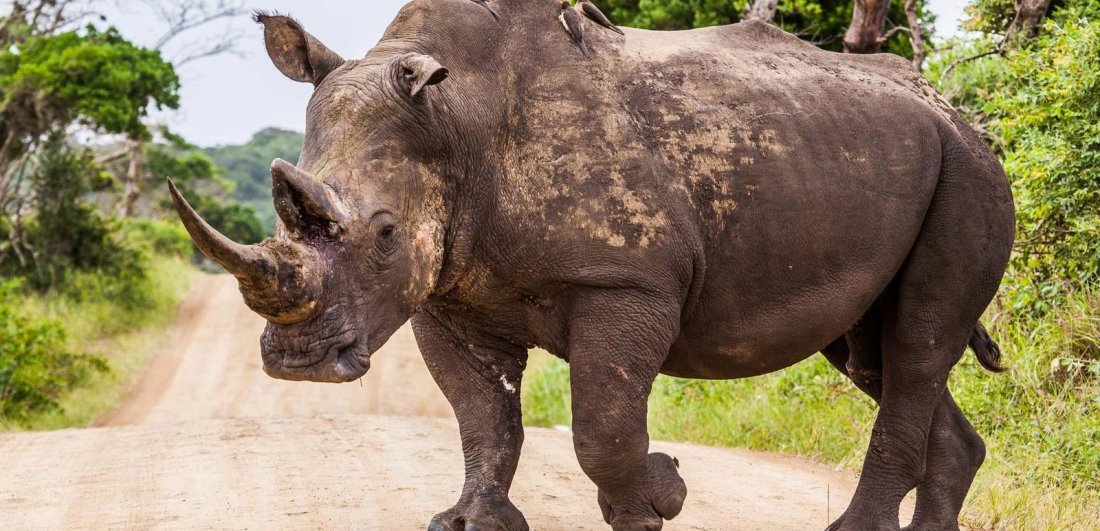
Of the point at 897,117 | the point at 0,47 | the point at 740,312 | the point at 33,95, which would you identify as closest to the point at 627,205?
the point at 740,312

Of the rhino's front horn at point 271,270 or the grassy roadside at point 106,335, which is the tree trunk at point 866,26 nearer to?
the rhino's front horn at point 271,270

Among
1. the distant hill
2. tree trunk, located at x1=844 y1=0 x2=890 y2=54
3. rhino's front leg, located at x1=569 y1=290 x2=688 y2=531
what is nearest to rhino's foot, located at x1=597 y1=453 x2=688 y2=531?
rhino's front leg, located at x1=569 y1=290 x2=688 y2=531

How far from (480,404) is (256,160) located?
66.1 metres

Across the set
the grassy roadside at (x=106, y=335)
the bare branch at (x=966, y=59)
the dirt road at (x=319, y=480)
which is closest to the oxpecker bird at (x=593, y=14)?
the dirt road at (x=319, y=480)

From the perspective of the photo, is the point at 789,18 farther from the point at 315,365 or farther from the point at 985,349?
the point at 315,365

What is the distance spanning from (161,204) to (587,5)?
1132 inches

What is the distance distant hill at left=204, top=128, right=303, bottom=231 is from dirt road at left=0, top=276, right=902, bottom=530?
153 feet

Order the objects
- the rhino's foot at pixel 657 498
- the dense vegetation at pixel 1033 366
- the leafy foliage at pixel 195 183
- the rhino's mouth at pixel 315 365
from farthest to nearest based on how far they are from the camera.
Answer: the leafy foliage at pixel 195 183 < the dense vegetation at pixel 1033 366 < the rhino's foot at pixel 657 498 < the rhino's mouth at pixel 315 365

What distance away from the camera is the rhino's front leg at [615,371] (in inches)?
173

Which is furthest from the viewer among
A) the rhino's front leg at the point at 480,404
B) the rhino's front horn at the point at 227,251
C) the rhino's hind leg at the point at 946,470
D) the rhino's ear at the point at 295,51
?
the rhino's hind leg at the point at 946,470

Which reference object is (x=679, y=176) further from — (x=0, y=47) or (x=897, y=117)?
(x=0, y=47)

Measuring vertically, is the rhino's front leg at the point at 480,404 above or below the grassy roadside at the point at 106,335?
above

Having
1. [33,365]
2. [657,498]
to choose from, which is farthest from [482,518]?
[33,365]

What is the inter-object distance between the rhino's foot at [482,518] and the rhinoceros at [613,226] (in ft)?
0.05
